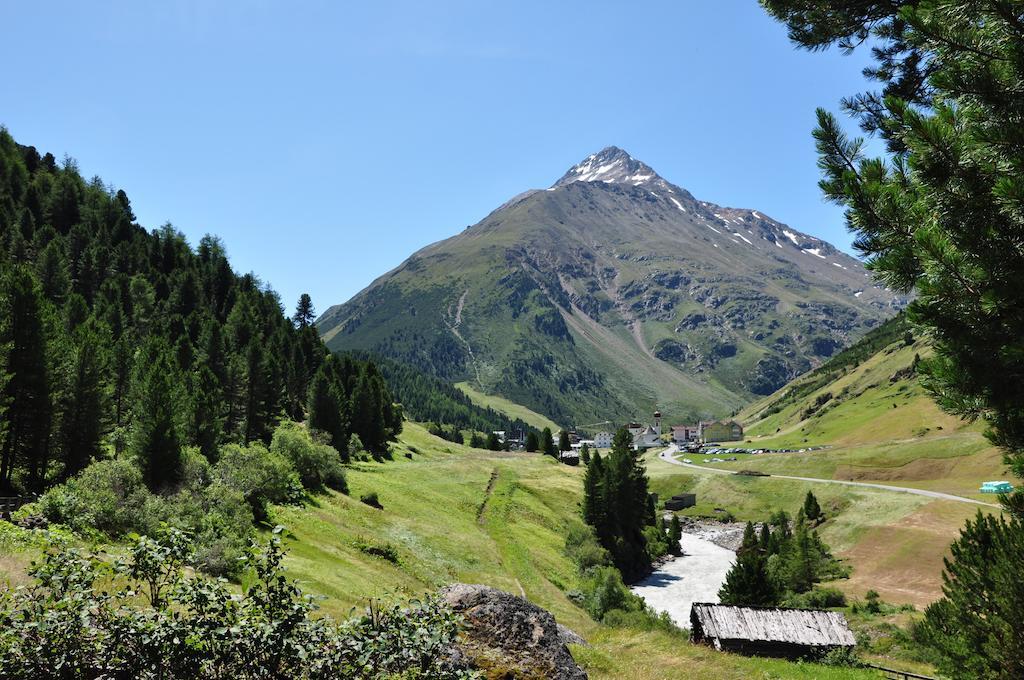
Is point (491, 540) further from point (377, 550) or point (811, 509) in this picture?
point (811, 509)

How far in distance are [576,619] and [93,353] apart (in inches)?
2214

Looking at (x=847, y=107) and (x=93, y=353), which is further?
(x=93, y=353)

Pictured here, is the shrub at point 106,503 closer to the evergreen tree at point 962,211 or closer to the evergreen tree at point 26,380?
the evergreen tree at point 26,380

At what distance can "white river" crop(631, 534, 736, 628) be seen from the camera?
74.3 metres

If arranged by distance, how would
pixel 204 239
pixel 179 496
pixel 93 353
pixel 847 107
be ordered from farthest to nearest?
pixel 204 239 → pixel 93 353 → pixel 179 496 → pixel 847 107

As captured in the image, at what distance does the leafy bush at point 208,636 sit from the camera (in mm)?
9086

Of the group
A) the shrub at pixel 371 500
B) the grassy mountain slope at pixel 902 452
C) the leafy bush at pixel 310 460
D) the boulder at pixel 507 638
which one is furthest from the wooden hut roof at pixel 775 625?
the grassy mountain slope at pixel 902 452

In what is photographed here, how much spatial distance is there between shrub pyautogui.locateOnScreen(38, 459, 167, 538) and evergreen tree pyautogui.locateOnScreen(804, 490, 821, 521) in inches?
4371

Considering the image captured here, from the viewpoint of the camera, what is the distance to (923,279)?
28.5 feet

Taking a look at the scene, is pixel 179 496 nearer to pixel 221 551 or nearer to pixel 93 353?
pixel 221 551

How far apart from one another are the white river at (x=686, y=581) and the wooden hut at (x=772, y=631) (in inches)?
965

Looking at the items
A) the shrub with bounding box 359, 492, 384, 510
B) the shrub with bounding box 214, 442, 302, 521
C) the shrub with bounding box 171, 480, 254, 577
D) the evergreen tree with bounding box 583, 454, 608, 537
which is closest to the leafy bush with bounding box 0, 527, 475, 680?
the shrub with bounding box 171, 480, 254, 577

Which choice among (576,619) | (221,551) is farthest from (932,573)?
(221,551)

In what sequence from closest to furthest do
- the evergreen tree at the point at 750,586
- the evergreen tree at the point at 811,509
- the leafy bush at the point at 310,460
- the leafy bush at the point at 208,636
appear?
the leafy bush at the point at 208,636, the evergreen tree at the point at 750,586, the leafy bush at the point at 310,460, the evergreen tree at the point at 811,509
